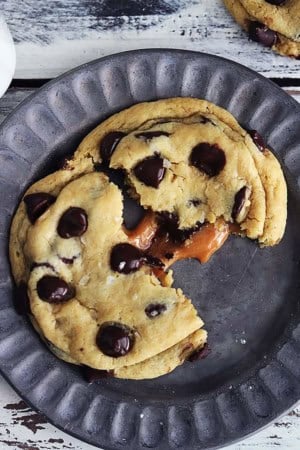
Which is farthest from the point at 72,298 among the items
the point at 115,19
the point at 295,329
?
the point at 115,19

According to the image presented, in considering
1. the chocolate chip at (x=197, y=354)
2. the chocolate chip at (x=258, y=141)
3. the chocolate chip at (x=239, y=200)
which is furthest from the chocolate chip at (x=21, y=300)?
the chocolate chip at (x=258, y=141)

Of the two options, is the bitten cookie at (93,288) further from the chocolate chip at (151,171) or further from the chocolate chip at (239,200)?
the chocolate chip at (239,200)

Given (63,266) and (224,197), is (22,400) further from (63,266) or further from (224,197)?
(224,197)

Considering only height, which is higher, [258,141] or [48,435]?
[258,141]

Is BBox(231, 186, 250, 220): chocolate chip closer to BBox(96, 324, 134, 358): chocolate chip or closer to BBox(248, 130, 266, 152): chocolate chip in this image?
BBox(248, 130, 266, 152): chocolate chip

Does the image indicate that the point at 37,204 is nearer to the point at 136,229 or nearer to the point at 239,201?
the point at 136,229

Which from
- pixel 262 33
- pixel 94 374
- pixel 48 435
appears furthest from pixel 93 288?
pixel 262 33

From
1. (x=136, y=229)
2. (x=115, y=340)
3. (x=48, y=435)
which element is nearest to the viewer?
(x=115, y=340)
